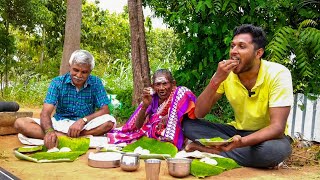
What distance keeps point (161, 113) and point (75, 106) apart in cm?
103

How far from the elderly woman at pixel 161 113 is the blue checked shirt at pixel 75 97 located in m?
0.44

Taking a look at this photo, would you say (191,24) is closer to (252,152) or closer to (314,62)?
(314,62)

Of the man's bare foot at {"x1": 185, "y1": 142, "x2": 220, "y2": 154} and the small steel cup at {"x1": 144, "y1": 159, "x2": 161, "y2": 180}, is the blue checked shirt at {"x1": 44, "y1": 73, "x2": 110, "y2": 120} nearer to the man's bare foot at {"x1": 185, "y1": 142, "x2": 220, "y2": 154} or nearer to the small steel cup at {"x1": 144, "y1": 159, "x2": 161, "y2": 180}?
the man's bare foot at {"x1": 185, "y1": 142, "x2": 220, "y2": 154}

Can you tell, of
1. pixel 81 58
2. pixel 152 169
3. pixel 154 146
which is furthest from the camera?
pixel 81 58

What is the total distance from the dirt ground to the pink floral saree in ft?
1.85

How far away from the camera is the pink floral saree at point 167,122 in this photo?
4.48 metres

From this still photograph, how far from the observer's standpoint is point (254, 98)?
3.94 metres

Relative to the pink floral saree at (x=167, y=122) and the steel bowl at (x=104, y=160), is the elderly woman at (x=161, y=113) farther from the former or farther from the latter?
the steel bowl at (x=104, y=160)

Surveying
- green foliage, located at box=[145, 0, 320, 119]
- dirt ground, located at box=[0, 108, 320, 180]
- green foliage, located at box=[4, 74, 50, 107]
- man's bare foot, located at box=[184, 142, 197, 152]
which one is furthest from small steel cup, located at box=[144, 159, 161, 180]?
green foliage, located at box=[4, 74, 50, 107]

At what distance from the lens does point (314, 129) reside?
5656 mm

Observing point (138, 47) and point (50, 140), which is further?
point (138, 47)

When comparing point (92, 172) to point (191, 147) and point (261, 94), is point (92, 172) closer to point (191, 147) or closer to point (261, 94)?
point (191, 147)

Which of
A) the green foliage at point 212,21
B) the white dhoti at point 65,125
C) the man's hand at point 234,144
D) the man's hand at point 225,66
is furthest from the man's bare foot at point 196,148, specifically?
the green foliage at point 212,21

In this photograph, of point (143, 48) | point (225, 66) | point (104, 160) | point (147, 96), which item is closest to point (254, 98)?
point (225, 66)
